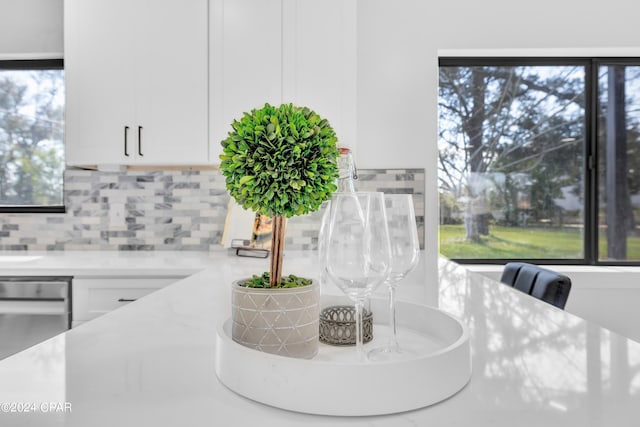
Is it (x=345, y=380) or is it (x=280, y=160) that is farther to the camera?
(x=280, y=160)

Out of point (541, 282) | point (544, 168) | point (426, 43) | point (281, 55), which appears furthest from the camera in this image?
point (544, 168)

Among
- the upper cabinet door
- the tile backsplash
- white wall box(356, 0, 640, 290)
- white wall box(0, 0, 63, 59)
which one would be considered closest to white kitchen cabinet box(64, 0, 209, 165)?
the upper cabinet door

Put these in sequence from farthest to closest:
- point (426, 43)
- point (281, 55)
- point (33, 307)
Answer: point (426, 43) < point (281, 55) < point (33, 307)

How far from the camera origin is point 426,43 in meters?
2.46

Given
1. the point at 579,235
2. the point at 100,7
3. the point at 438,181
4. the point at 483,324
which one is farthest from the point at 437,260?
the point at 100,7

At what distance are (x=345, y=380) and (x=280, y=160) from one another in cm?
30

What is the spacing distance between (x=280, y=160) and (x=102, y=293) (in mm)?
1574

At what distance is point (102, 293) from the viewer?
1828mm

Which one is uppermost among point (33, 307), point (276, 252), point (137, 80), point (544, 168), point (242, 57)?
point (242, 57)

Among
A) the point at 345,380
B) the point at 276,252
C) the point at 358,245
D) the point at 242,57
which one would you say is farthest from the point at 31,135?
the point at 345,380

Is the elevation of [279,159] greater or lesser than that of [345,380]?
greater

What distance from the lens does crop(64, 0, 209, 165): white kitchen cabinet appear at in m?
2.11

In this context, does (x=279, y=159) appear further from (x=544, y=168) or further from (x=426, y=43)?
(x=544, y=168)

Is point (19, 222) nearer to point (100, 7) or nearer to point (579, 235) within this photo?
point (100, 7)
